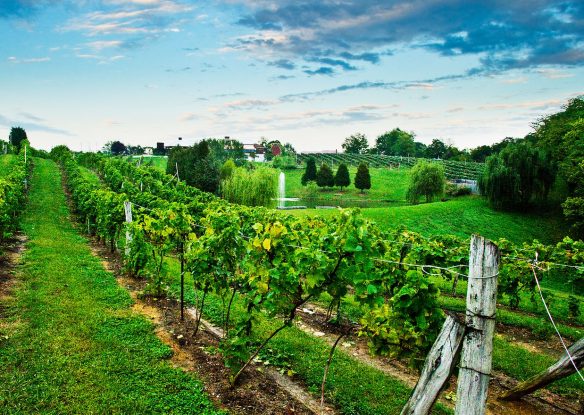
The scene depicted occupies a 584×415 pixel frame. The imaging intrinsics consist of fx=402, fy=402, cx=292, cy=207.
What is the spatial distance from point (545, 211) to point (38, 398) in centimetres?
4618

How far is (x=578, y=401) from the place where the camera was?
655cm

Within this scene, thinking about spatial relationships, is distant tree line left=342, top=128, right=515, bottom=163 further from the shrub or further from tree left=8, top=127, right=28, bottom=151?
tree left=8, top=127, right=28, bottom=151

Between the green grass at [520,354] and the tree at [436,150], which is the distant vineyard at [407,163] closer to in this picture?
the tree at [436,150]

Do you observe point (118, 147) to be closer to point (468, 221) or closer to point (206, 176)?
point (206, 176)

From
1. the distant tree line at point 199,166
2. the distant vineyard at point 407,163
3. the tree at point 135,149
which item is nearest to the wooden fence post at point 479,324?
the distant tree line at point 199,166

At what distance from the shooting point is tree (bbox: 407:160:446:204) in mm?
48469

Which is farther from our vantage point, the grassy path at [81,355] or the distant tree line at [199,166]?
the distant tree line at [199,166]

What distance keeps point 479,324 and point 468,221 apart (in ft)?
124

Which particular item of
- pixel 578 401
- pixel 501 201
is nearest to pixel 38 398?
pixel 578 401

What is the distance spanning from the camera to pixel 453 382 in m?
7.03

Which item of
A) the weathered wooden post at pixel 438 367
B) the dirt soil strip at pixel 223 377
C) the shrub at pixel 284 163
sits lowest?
the dirt soil strip at pixel 223 377

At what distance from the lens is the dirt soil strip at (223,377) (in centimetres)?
569

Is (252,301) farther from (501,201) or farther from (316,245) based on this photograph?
(501,201)

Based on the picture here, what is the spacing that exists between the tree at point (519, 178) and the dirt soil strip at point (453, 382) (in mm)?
38145
